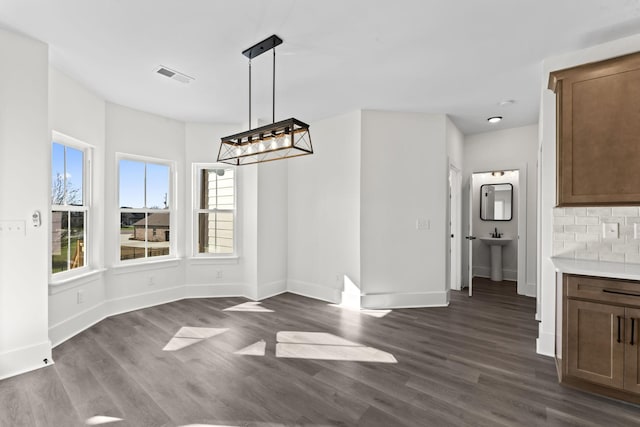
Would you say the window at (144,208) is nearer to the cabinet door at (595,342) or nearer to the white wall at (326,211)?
the white wall at (326,211)

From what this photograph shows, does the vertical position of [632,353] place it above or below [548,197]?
below

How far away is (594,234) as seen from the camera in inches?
107

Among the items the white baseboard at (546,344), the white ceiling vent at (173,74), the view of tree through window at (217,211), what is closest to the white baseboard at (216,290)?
the view of tree through window at (217,211)

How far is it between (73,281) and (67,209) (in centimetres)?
80

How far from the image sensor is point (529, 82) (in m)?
3.43

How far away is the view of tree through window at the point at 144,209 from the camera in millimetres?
4363

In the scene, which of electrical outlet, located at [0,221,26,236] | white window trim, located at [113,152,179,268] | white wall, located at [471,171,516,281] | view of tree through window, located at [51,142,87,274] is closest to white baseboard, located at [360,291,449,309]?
white wall, located at [471,171,516,281]

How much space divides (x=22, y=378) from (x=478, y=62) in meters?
4.80

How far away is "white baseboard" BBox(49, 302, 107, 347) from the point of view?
125 inches

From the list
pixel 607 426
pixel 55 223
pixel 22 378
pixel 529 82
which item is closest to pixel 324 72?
pixel 529 82

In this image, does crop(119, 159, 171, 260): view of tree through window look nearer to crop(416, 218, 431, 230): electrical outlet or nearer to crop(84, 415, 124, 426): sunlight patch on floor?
crop(84, 415, 124, 426): sunlight patch on floor

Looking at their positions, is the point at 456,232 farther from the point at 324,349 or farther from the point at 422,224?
the point at 324,349

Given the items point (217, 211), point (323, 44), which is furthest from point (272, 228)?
point (323, 44)

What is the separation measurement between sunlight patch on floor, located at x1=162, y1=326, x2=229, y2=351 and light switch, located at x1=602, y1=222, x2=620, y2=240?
3754mm
